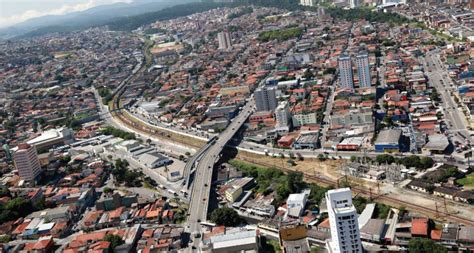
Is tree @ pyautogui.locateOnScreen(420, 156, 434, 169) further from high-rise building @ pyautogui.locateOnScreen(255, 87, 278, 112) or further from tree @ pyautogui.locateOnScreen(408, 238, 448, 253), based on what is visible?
high-rise building @ pyautogui.locateOnScreen(255, 87, 278, 112)

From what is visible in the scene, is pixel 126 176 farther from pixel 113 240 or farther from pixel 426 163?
pixel 426 163

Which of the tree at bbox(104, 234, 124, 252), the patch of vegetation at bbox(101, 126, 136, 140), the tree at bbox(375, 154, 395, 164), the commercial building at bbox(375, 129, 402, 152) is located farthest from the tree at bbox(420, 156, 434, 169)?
the patch of vegetation at bbox(101, 126, 136, 140)

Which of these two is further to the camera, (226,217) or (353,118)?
(353,118)

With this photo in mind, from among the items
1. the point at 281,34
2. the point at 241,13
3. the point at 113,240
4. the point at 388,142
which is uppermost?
the point at 241,13

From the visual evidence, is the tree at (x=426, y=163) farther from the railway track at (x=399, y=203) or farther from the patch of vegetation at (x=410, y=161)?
the railway track at (x=399, y=203)

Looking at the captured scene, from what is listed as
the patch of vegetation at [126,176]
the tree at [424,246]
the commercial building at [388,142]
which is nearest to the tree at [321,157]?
the commercial building at [388,142]

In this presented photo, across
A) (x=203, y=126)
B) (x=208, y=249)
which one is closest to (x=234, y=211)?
(x=208, y=249)

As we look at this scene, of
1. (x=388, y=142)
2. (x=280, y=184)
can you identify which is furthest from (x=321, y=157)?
(x=280, y=184)
